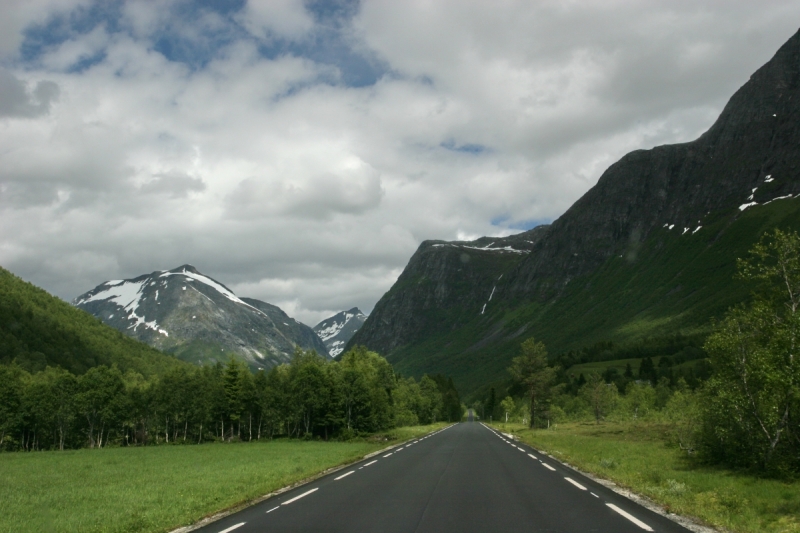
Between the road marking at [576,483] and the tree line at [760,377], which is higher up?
the tree line at [760,377]

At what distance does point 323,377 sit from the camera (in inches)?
3297

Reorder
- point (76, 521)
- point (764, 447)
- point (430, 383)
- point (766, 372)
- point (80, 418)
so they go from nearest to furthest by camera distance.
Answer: point (76, 521)
point (766, 372)
point (764, 447)
point (80, 418)
point (430, 383)

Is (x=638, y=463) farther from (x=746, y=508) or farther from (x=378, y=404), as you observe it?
(x=378, y=404)

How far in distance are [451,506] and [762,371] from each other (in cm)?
1345

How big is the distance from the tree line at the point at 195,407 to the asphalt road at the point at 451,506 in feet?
194

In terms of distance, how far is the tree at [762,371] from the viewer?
2136 centimetres

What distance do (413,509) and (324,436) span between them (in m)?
71.8

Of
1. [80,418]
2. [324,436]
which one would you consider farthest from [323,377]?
[80,418]

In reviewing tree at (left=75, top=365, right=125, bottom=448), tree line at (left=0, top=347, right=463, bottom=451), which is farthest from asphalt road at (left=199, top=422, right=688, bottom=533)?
tree at (left=75, top=365, right=125, bottom=448)

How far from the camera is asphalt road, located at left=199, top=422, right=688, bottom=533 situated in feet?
41.3

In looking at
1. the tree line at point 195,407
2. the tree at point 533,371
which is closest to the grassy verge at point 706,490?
the tree at point 533,371

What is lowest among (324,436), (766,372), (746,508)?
(324,436)

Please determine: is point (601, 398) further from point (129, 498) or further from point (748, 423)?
point (129, 498)

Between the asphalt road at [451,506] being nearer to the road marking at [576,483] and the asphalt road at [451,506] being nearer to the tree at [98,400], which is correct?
the road marking at [576,483]
